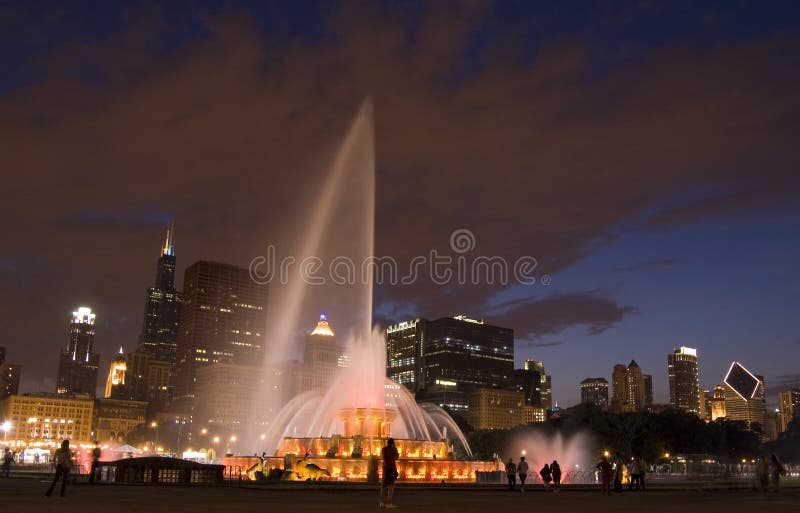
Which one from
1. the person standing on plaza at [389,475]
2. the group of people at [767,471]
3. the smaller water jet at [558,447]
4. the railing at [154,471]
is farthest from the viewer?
the smaller water jet at [558,447]

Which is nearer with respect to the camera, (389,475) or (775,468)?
(389,475)

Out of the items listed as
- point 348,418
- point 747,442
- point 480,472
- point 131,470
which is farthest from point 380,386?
point 747,442

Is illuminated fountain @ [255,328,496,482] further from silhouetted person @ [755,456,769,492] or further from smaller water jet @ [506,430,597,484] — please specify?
smaller water jet @ [506,430,597,484]

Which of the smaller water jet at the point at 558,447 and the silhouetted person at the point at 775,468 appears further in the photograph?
the smaller water jet at the point at 558,447

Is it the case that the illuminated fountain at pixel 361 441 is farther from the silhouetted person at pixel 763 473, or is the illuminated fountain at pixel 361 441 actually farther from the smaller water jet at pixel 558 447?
the smaller water jet at pixel 558 447

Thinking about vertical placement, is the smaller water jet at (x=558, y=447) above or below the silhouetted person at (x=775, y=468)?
above

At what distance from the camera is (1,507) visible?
16.8 meters

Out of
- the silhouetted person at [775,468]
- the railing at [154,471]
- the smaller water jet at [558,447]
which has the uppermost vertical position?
the smaller water jet at [558,447]

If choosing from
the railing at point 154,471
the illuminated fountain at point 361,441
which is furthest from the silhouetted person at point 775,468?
the railing at point 154,471

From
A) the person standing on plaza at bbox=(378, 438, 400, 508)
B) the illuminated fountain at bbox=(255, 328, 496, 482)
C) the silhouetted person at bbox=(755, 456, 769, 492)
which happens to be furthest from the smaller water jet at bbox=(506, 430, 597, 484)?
the person standing on plaza at bbox=(378, 438, 400, 508)

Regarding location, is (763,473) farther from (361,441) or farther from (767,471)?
(361,441)

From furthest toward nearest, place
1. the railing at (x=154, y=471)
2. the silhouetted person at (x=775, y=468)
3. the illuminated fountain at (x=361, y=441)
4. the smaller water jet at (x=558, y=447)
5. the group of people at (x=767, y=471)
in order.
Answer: the smaller water jet at (x=558, y=447)
the illuminated fountain at (x=361, y=441)
the silhouetted person at (x=775, y=468)
the group of people at (x=767, y=471)
the railing at (x=154, y=471)

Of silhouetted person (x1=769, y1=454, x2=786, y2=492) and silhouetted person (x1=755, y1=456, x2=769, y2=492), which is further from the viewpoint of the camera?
silhouetted person (x1=769, y1=454, x2=786, y2=492)

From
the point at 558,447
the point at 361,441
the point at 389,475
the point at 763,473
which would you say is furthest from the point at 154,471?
the point at 558,447
